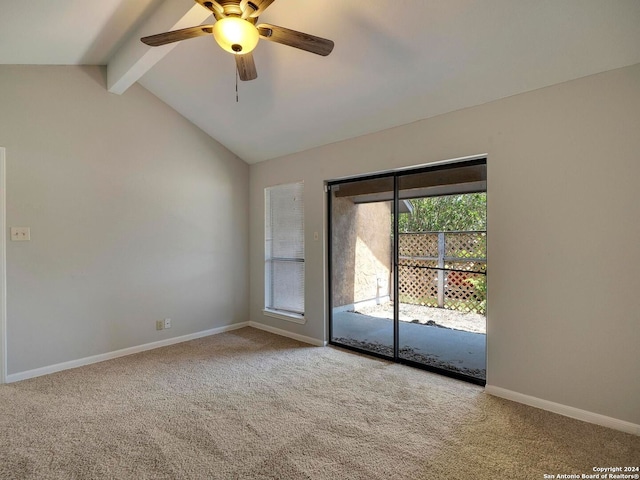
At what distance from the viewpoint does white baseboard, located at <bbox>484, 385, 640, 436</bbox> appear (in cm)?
221

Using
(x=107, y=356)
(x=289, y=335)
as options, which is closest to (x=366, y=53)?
(x=289, y=335)

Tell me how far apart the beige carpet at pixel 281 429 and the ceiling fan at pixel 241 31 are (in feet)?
8.00

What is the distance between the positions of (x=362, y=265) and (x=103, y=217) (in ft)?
10.0

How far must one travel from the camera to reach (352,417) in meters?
2.40

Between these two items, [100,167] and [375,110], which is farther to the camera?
[100,167]

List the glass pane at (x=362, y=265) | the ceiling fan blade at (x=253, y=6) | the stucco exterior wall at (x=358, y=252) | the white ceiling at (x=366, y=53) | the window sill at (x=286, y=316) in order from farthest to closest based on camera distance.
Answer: the window sill at (x=286, y=316) → the stucco exterior wall at (x=358, y=252) → the glass pane at (x=362, y=265) → the white ceiling at (x=366, y=53) → the ceiling fan blade at (x=253, y=6)

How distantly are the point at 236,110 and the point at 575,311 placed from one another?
148 inches

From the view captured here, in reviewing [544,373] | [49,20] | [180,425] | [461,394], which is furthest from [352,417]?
[49,20]

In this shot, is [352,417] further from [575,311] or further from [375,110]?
[375,110]

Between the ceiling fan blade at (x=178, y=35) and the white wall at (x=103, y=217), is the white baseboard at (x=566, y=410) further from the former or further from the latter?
the white wall at (x=103, y=217)

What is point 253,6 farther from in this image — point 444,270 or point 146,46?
point 444,270

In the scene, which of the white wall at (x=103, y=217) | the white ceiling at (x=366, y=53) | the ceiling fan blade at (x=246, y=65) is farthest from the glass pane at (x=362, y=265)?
the ceiling fan blade at (x=246, y=65)

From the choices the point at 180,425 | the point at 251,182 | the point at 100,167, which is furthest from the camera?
the point at 251,182

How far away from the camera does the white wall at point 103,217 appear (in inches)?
123
